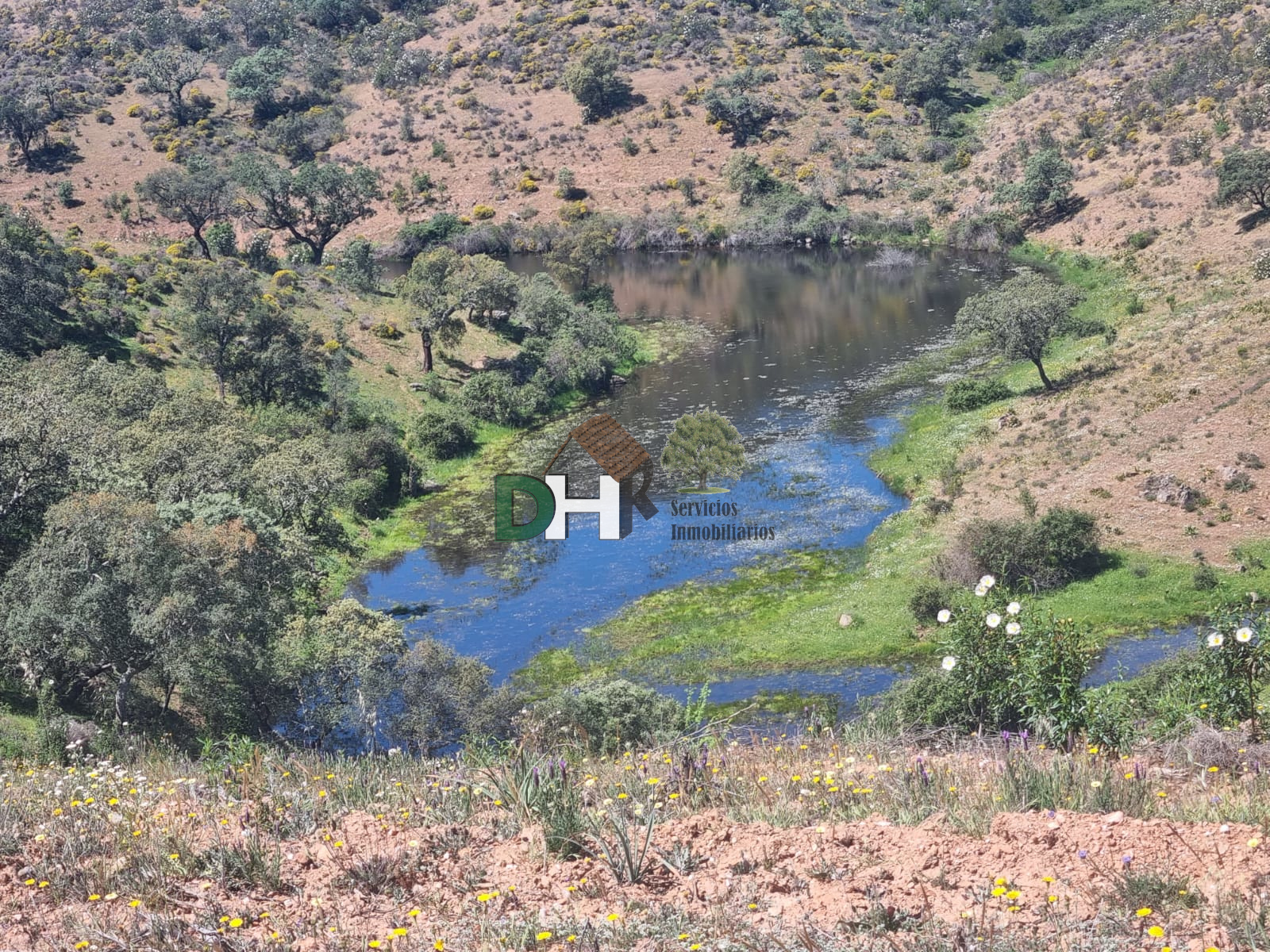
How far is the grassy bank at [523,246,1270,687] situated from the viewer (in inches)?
1206

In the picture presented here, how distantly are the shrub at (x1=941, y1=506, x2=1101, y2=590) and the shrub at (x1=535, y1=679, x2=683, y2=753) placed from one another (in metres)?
12.5

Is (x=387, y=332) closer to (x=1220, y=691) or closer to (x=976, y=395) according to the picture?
(x=976, y=395)

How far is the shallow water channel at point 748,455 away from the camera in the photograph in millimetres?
35281

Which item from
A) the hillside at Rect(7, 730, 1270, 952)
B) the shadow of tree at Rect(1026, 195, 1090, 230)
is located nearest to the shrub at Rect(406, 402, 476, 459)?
the hillside at Rect(7, 730, 1270, 952)

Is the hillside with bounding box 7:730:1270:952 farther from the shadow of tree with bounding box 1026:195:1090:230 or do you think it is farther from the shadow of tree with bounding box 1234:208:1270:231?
the shadow of tree with bounding box 1026:195:1090:230

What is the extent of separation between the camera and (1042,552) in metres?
32.8

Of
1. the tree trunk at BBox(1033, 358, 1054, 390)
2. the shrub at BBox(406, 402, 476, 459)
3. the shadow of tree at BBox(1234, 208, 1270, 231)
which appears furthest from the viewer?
the shadow of tree at BBox(1234, 208, 1270, 231)

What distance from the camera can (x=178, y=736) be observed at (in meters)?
25.2

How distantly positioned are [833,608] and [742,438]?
685 inches

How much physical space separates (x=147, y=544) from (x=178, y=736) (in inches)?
182

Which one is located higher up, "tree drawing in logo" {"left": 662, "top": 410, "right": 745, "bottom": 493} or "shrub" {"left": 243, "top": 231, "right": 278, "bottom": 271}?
"shrub" {"left": 243, "top": 231, "right": 278, "bottom": 271}

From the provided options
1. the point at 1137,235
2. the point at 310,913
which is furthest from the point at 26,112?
the point at 310,913

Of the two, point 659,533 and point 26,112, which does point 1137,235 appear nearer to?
point 659,533

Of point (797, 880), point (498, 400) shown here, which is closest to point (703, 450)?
point (498, 400)
